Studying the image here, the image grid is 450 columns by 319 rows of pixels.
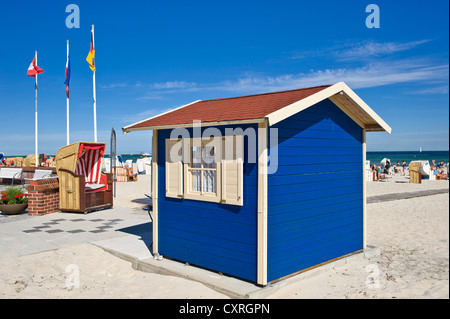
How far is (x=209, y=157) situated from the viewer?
236 inches

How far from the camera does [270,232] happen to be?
5.39 metres

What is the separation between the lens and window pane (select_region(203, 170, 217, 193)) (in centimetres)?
591

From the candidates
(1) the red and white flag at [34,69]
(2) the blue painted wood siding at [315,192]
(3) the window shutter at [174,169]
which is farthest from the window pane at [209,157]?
(1) the red and white flag at [34,69]

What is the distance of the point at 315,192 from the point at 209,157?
185 cm

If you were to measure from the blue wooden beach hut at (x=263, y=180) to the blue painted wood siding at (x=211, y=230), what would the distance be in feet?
0.05

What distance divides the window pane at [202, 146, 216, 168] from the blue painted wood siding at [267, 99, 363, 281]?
1.03 meters

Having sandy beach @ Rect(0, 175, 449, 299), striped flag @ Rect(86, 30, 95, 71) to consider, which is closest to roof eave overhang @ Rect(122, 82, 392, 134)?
sandy beach @ Rect(0, 175, 449, 299)

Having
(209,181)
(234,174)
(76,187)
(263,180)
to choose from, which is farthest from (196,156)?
(76,187)

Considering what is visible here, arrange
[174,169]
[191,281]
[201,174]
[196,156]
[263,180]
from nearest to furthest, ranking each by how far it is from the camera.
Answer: [263,180], [191,281], [201,174], [196,156], [174,169]

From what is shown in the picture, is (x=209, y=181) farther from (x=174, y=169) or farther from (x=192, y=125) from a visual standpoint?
(x=192, y=125)

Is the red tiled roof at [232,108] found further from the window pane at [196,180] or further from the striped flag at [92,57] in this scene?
the striped flag at [92,57]

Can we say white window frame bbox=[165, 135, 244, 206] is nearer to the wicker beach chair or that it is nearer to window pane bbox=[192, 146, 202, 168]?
window pane bbox=[192, 146, 202, 168]

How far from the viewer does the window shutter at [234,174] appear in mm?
5500
